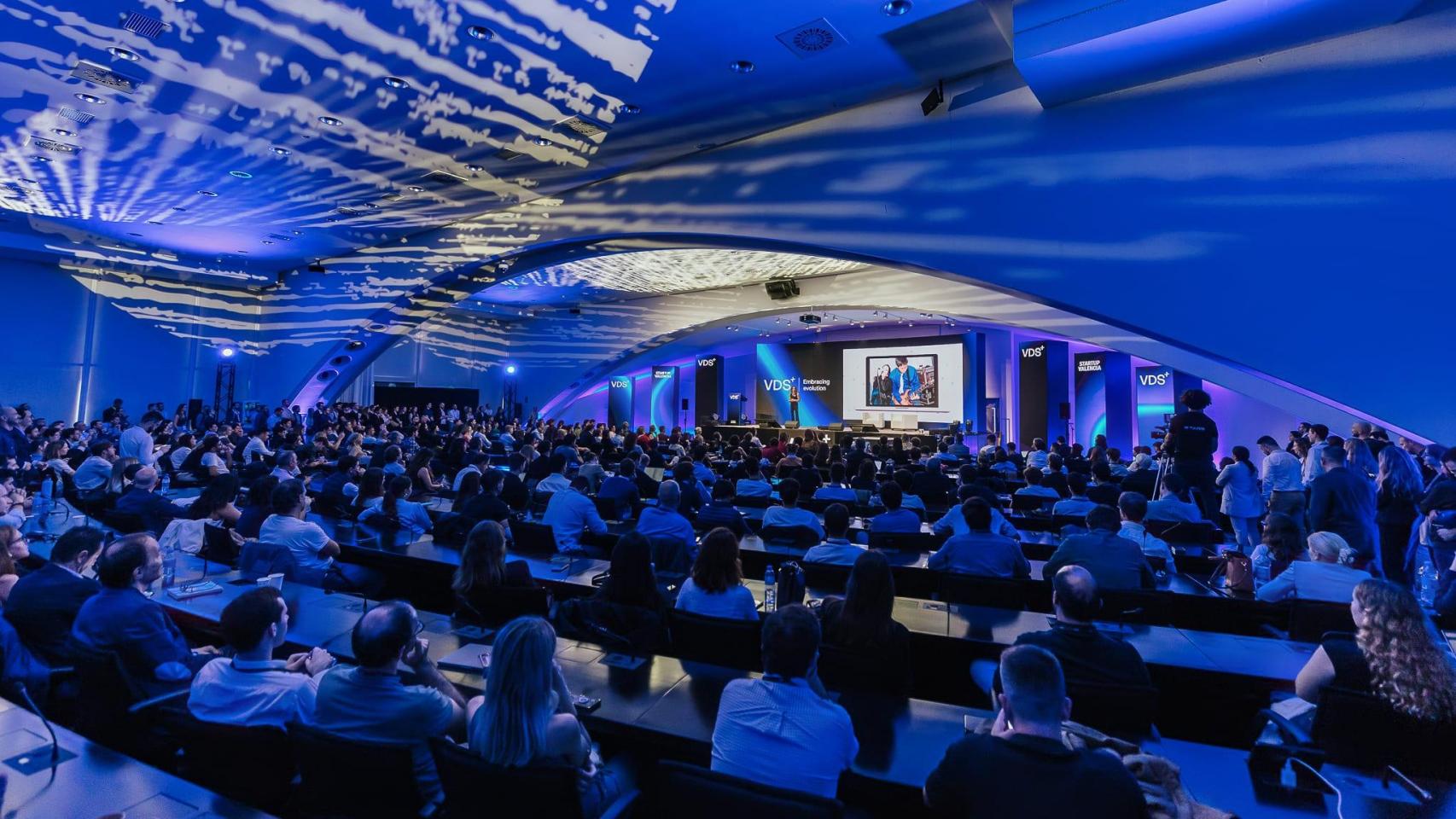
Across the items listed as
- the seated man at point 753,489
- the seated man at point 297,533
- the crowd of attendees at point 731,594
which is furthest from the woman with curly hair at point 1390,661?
the seated man at point 753,489

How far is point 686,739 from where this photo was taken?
2.16 meters

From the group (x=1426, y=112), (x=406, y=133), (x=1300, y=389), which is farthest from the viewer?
(x=406, y=133)

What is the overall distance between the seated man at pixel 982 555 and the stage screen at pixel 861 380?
48.5ft

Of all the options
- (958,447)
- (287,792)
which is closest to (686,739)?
(287,792)

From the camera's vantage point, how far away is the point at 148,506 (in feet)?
17.5

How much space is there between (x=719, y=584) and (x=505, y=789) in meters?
1.73

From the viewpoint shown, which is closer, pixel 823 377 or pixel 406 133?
pixel 406 133

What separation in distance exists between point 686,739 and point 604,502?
4617mm

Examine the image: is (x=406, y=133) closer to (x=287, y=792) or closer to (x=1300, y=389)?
(x=287, y=792)

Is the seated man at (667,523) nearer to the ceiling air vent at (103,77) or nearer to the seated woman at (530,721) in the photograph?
the seated woman at (530,721)

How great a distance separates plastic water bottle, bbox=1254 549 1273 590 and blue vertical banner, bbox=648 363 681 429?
834 inches

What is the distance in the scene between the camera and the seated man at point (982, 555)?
13.9 feet

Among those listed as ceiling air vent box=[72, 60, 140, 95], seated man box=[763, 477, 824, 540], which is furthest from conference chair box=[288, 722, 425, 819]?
ceiling air vent box=[72, 60, 140, 95]

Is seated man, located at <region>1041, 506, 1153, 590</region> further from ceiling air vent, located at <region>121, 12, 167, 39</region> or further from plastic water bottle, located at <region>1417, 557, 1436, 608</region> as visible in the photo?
ceiling air vent, located at <region>121, 12, 167, 39</region>
